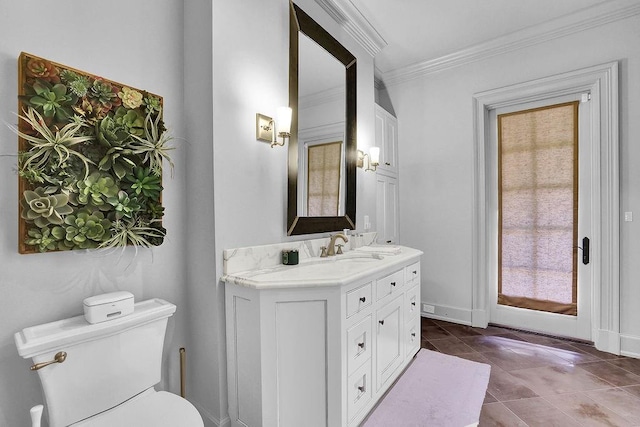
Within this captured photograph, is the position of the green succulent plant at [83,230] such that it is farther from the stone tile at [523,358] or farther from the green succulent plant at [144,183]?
the stone tile at [523,358]

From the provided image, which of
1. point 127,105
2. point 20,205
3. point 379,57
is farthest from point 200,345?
point 379,57

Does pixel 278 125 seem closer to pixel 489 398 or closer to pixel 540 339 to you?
pixel 489 398

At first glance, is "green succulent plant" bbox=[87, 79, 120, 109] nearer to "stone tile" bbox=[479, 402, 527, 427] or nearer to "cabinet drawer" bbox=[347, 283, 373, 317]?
"cabinet drawer" bbox=[347, 283, 373, 317]

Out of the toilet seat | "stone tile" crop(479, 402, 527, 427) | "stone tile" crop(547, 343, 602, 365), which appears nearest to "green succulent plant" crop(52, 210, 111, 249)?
the toilet seat

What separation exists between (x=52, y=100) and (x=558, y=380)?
139 inches

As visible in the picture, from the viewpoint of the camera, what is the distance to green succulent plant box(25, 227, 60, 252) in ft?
4.06

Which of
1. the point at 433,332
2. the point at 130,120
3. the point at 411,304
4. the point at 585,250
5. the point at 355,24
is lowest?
the point at 433,332

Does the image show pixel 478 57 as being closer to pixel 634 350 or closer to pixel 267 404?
pixel 634 350

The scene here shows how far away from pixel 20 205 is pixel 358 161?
7.62 feet

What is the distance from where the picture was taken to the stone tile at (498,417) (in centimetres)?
178

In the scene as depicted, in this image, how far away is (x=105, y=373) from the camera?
127 cm

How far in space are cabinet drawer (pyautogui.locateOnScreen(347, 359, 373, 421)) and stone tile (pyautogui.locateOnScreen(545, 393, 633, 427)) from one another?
1275mm

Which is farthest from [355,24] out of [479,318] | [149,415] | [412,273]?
[479,318]

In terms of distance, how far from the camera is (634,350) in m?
2.58
